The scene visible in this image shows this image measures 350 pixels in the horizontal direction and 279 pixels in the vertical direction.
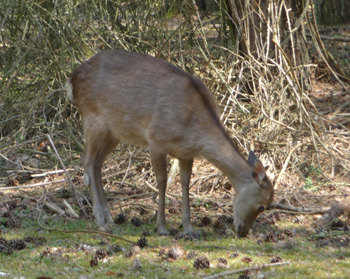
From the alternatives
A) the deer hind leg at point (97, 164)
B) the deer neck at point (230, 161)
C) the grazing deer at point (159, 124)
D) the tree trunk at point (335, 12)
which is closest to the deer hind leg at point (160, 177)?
the grazing deer at point (159, 124)

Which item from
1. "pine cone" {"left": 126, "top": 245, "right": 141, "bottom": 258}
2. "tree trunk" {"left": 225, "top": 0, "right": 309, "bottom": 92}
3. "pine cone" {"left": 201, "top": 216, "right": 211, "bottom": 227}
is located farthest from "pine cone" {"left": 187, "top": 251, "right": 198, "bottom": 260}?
"tree trunk" {"left": 225, "top": 0, "right": 309, "bottom": 92}

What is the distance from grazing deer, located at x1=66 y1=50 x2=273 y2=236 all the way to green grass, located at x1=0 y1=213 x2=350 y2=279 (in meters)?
0.31

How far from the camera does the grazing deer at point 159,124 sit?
6.12 meters

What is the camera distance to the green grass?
199 inches

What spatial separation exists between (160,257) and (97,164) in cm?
196

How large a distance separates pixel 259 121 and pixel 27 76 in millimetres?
4135

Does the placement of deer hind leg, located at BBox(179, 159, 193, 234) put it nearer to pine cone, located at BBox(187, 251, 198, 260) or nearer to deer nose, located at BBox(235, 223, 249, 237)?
deer nose, located at BBox(235, 223, 249, 237)

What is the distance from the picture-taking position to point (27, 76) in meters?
10.1

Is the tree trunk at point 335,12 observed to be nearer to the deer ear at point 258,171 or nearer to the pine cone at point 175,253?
the deer ear at point 258,171

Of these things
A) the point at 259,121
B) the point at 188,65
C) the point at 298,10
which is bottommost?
the point at 259,121

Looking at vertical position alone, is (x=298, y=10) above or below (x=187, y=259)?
above

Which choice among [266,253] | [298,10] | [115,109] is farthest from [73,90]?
[298,10]

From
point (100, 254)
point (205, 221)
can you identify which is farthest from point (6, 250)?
point (205, 221)

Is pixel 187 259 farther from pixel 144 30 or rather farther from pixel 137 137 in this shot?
pixel 144 30
